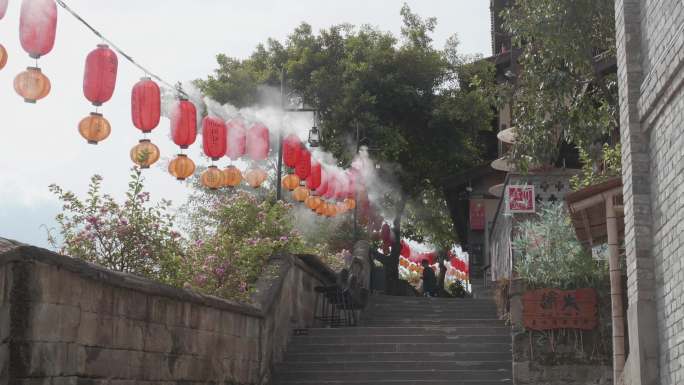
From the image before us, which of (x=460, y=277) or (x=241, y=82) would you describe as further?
(x=460, y=277)

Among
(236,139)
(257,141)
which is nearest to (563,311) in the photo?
(236,139)

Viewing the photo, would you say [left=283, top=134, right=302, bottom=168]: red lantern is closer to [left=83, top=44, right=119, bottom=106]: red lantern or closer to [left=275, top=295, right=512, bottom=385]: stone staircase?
[left=275, top=295, right=512, bottom=385]: stone staircase

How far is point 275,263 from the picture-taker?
1491cm

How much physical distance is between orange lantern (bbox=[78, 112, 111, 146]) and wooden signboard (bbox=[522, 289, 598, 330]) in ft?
19.8

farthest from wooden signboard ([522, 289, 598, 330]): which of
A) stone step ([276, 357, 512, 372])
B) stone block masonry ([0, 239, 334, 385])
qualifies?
stone block masonry ([0, 239, 334, 385])

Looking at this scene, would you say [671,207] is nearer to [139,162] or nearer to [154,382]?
[154,382]

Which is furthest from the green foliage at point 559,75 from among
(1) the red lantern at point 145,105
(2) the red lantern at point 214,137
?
(1) the red lantern at point 145,105

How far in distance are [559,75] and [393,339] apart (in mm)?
4721

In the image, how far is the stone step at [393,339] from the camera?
14.7m

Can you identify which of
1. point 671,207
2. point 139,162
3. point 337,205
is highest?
point 337,205

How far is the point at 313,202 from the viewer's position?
2184 centimetres

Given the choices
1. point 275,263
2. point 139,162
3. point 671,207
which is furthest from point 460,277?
point 671,207

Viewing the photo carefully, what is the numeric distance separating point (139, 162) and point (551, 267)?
19.0ft

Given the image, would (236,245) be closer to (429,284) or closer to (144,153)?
(144,153)
